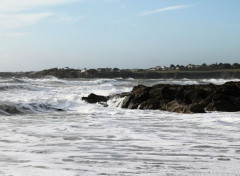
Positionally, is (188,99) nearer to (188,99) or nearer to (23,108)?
(188,99)

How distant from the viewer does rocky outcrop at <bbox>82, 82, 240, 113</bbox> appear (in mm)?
13016

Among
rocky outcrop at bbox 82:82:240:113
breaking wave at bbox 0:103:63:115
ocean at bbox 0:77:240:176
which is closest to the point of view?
ocean at bbox 0:77:240:176

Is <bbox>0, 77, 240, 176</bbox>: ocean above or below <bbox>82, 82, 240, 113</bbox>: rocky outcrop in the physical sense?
below

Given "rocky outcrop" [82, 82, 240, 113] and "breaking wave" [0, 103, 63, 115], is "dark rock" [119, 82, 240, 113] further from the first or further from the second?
"breaking wave" [0, 103, 63, 115]

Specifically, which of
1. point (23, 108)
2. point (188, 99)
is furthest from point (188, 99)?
point (23, 108)

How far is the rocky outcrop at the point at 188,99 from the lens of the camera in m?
13.0

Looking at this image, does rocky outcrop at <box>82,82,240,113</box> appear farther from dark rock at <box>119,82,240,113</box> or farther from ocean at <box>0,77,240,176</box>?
ocean at <box>0,77,240,176</box>

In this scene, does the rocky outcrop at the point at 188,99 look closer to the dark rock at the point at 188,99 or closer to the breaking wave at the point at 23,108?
the dark rock at the point at 188,99

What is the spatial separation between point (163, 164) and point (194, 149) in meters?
1.26

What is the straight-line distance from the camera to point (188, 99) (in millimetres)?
14727

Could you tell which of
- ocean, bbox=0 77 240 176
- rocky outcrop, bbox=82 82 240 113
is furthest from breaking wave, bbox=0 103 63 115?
ocean, bbox=0 77 240 176

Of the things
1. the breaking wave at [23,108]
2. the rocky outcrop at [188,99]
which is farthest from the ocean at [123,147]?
the breaking wave at [23,108]

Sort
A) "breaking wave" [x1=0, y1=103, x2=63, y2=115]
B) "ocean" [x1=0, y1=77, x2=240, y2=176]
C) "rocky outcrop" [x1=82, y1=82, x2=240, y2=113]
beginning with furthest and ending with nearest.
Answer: "breaking wave" [x1=0, y1=103, x2=63, y2=115], "rocky outcrop" [x1=82, y1=82, x2=240, y2=113], "ocean" [x1=0, y1=77, x2=240, y2=176]

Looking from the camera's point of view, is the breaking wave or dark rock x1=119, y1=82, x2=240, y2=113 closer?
dark rock x1=119, y1=82, x2=240, y2=113
